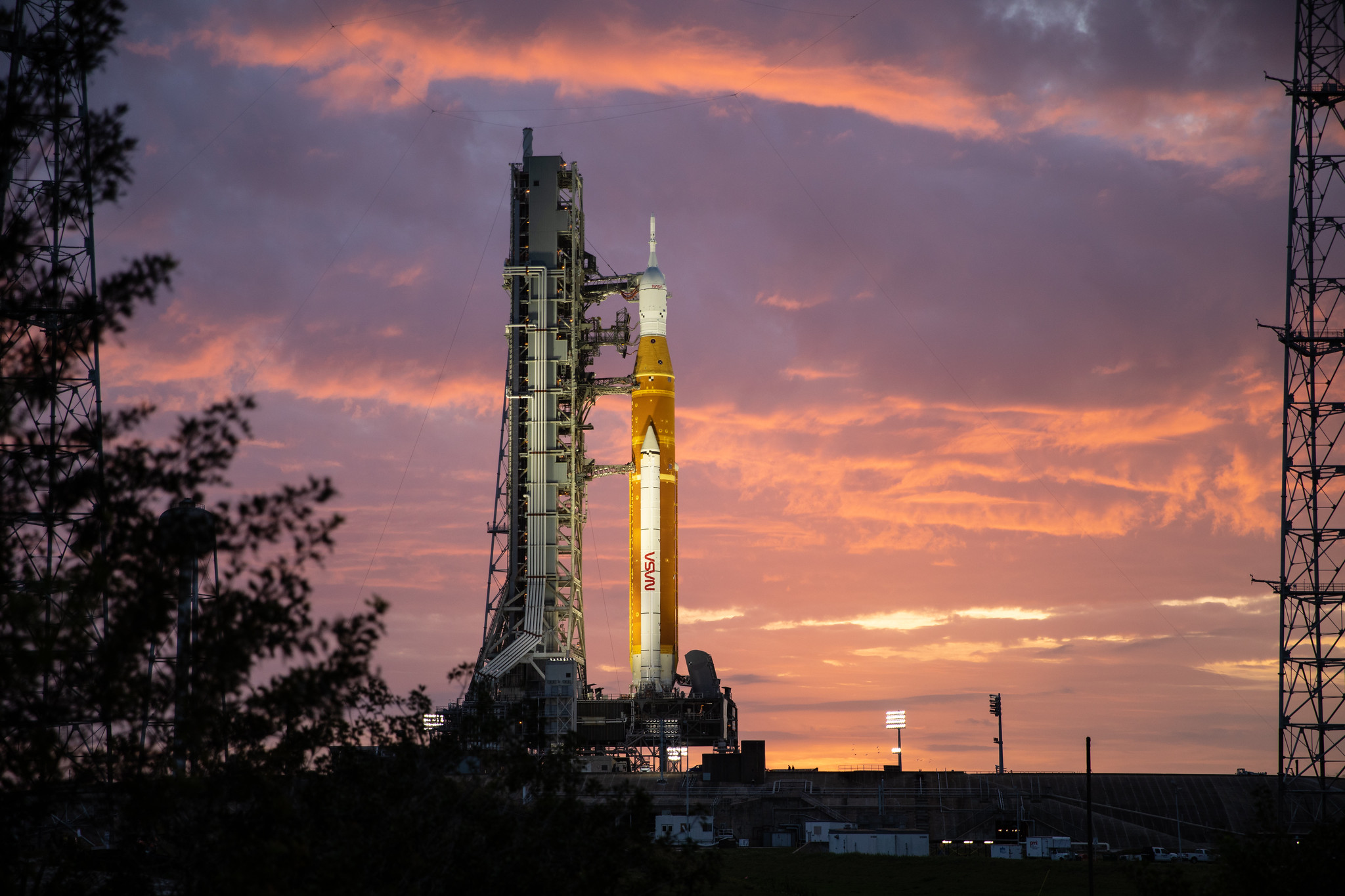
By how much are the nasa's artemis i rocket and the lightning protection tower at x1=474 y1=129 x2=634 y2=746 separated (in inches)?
75.2

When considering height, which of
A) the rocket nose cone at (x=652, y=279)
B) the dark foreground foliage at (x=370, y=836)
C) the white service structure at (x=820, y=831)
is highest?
the rocket nose cone at (x=652, y=279)

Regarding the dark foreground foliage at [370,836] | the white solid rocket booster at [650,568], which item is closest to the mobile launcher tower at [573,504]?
the white solid rocket booster at [650,568]

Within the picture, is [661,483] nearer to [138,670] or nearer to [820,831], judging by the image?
[820,831]

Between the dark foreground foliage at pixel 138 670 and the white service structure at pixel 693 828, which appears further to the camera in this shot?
the white service structure at pixel 693 828

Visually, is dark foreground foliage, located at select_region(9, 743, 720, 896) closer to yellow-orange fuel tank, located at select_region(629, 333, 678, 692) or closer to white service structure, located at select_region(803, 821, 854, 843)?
white service structure, located at select_region(803, 821, 854, 843)

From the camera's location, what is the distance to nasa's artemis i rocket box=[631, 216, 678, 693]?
89250 millimetres

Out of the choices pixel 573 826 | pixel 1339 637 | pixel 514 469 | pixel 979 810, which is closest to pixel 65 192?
pixel 573 826

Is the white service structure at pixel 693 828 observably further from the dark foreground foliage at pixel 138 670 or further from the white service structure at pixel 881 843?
the dark foreground foliage at pixel 138 670

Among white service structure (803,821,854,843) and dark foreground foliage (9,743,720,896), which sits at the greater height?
dark foreground foliage (9,743,720,896)

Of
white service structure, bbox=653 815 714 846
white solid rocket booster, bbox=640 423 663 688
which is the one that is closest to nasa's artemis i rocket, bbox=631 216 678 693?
white solid rocket booster, bbox=640 423 663 688

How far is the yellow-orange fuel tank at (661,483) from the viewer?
89625 mm

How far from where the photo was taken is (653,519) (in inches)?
3529

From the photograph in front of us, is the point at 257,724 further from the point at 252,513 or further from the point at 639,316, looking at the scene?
the point at 639,316

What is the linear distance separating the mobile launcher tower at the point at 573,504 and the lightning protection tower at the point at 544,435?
95 mm
